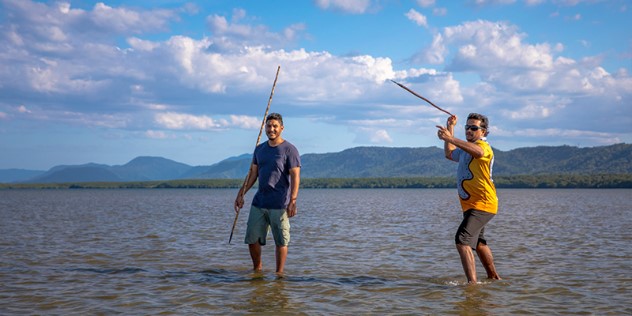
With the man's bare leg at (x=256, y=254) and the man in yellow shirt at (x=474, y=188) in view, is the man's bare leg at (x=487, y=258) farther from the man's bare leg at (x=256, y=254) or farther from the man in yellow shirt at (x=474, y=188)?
the man's bare leg at (x=256, y=254)

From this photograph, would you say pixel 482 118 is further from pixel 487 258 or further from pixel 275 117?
pixel 275 117

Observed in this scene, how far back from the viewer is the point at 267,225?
35.8 feet

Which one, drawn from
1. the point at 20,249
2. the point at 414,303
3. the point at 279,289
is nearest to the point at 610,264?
the point at 414,303

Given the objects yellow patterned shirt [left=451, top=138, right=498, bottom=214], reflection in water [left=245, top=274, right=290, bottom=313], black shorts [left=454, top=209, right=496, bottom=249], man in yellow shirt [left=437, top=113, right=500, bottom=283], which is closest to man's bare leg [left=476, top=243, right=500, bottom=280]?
man in yellow shirt [left=437, top=113, right=500, bottom=283]

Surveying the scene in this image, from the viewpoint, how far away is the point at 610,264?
12.9 metres

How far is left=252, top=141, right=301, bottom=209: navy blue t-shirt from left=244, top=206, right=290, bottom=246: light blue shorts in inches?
4.9

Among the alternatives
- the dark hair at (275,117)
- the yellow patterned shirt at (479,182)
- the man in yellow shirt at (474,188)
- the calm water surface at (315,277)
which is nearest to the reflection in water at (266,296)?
the calm water surface at (315,277)

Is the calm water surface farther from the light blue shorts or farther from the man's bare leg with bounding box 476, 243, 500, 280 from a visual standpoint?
the light blue shorts

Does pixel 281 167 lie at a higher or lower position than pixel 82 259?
higher

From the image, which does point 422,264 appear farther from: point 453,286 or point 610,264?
point 610,264

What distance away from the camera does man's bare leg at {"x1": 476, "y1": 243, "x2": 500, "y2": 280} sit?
403 inches

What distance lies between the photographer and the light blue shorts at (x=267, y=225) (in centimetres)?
1058

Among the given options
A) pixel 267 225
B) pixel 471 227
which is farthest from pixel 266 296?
pixel 471 227

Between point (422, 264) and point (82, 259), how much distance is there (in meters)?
7.45
